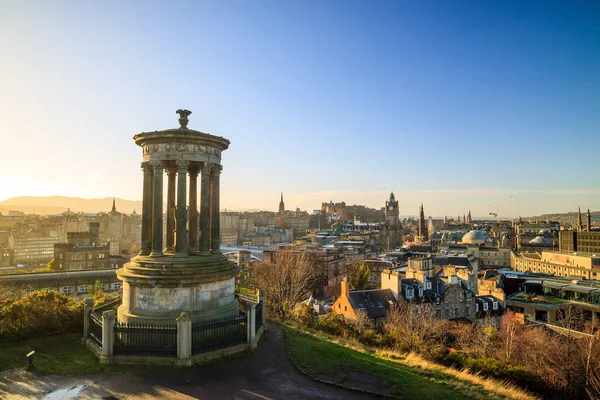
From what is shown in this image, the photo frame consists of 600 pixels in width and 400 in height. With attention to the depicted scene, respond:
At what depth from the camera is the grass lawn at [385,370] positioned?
1108cm

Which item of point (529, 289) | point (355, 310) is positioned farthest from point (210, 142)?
point (529, 289)

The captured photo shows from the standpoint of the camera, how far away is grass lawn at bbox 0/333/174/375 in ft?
40.2

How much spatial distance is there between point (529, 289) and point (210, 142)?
171ft

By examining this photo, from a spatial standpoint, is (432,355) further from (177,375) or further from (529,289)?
(529,289)

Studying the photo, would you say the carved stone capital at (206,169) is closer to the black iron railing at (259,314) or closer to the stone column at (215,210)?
the stone column at (215,210)

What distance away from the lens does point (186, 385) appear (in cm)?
1114

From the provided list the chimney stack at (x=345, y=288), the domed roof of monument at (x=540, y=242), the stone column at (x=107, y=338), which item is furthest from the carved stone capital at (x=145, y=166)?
the domed roof of monument at (x=540, y=242)

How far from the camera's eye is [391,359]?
48.0ft

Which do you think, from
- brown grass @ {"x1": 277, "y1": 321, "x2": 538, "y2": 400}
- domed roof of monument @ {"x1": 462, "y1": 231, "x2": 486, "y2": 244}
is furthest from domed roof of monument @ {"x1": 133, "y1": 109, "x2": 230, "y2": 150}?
domed roof of monument @ {"x1": 462, "y1": 231, "x2": 486, "y2": 244}

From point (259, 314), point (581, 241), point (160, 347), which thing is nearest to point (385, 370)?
point (259, 314)

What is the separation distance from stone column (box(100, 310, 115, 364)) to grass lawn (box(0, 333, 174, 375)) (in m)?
0.23

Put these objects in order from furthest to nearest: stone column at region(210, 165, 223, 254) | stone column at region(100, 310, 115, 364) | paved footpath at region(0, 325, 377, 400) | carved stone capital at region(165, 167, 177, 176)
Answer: carved stone capital at region(165, 167, 177, 176)
stone column at region(210, 165, 223, 254)
stone column at region(100, 310, 115, 364)
paved footpath at region(0, 325, 377, 400)

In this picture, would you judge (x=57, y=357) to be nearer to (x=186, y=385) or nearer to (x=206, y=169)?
(x=186, y=385)

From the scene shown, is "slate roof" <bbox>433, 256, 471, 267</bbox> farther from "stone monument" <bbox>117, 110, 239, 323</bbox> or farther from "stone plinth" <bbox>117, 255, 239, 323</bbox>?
"stone plinth" <bbox>117, 255, 239, 323</bbox>
